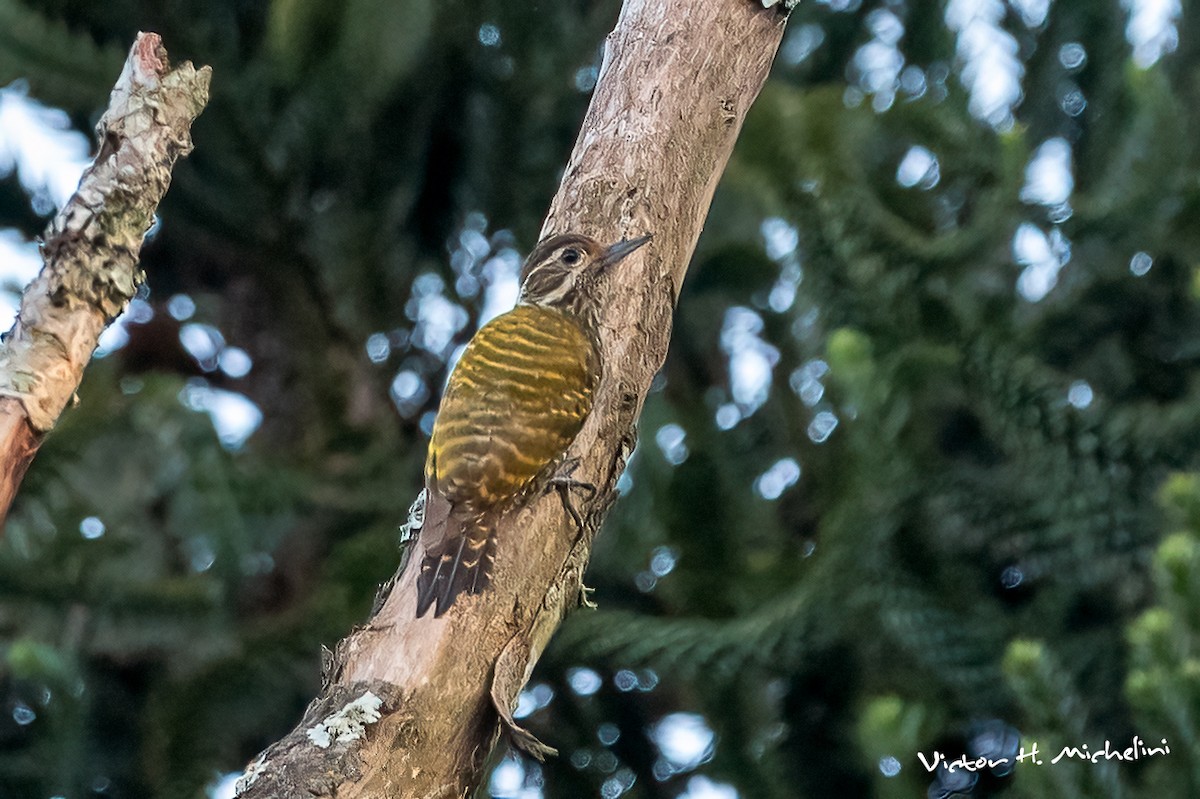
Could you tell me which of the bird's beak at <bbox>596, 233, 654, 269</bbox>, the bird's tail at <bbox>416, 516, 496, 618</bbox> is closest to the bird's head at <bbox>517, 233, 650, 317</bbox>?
the bird's beak at <bbox>596, 233, 654, 269</bbox>

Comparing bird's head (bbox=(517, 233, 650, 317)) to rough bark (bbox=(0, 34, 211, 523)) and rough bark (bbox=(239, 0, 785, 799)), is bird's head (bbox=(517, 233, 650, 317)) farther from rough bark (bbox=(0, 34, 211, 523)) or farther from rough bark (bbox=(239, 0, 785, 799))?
rough bark (bbox=(0, 34, 211, 523))

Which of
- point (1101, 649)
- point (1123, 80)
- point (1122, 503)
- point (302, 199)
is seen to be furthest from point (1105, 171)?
point (302, 199)

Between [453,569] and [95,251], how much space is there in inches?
19.6

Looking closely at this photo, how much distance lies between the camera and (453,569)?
144 centimetres

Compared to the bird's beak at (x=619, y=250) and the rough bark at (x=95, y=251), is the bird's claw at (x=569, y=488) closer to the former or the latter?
the bird's beak at (x=619, y=250)

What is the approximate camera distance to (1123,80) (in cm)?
297

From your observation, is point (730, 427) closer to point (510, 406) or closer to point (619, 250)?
point (510, 406)

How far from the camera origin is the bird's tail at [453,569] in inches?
56.3

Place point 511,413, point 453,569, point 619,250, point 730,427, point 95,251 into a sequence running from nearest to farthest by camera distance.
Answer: point 95,251 < point 453,569 < point 619,250 < point 511,413 < point 730,427

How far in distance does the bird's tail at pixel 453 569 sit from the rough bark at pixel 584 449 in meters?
0.01

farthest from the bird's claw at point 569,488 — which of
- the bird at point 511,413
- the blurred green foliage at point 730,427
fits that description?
the blurred green foliage at point 730,427

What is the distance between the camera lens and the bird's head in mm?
1684

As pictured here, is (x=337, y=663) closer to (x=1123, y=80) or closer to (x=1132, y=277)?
(x=1132, y=277)

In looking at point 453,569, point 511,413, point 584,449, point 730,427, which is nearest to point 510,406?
point 511,413
